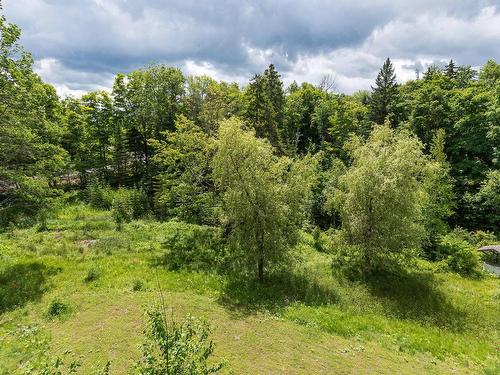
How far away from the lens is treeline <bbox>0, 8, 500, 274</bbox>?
15.4 m

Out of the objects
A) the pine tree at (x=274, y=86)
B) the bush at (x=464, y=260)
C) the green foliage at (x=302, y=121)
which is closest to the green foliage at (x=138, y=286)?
the bush at (x=464, y=260)

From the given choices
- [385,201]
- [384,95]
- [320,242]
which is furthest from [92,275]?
[384,95]

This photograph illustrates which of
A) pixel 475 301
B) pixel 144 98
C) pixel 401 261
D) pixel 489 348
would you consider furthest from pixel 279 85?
pixel 489 348

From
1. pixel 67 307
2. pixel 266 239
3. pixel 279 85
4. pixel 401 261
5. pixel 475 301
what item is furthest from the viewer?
pixel 279 85

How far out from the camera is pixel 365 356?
34.0ft

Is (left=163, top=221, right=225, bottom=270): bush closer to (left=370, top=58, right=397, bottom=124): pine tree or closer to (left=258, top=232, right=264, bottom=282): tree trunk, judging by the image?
(left=258, top=232, right=264, bottom=282): tree trunk

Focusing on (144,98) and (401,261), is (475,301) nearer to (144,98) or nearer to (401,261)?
(401,261)

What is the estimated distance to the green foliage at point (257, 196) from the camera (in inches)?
592

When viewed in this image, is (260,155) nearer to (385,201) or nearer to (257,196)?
(257,196)

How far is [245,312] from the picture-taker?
12.7m

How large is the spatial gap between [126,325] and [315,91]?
56.9m

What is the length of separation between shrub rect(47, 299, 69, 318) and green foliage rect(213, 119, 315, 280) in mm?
7453

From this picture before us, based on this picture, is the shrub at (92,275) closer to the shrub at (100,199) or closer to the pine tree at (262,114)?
the shrub at (100,199)

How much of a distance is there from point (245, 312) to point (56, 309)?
22.7ft
